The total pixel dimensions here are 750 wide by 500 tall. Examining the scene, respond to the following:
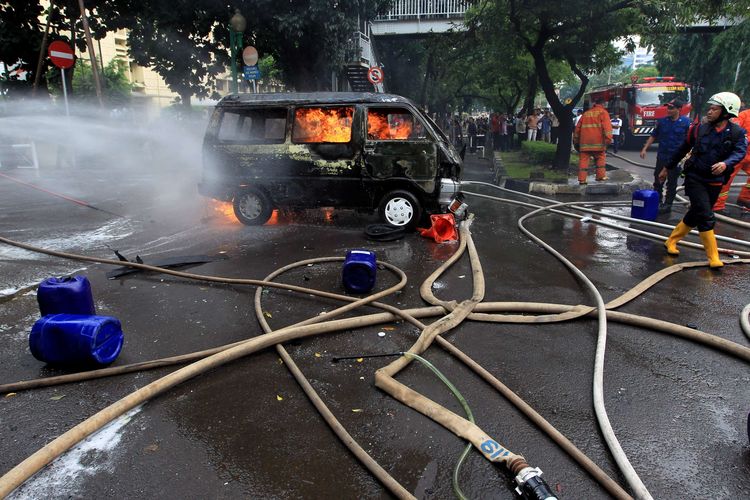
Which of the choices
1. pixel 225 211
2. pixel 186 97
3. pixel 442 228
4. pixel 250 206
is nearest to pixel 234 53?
pixel 225 211

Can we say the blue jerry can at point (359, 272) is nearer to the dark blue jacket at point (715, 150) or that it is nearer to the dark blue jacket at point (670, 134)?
the dark blue jacket at point (715, 150)

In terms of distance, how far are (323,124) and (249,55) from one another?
6010mm

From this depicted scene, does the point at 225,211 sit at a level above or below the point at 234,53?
below

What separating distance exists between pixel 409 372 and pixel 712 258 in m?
Answer: 4.41

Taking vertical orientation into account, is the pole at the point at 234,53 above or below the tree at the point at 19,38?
below

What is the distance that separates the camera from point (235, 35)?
12859 mm

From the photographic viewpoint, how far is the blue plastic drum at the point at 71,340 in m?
3.41

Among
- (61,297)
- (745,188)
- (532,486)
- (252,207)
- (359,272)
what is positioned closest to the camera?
(532,486)

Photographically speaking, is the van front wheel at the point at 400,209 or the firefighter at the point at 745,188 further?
the firefighter at the point at 745,188

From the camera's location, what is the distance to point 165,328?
14.0 ft

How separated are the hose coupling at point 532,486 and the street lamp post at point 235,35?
11347 millimetres

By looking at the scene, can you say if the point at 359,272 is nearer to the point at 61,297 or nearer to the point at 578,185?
the point at 61,297

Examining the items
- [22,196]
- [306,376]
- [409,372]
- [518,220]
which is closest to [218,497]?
[306,376]

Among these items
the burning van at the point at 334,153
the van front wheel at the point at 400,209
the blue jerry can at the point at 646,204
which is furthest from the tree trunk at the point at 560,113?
the van front wheel at the point at 400,209
